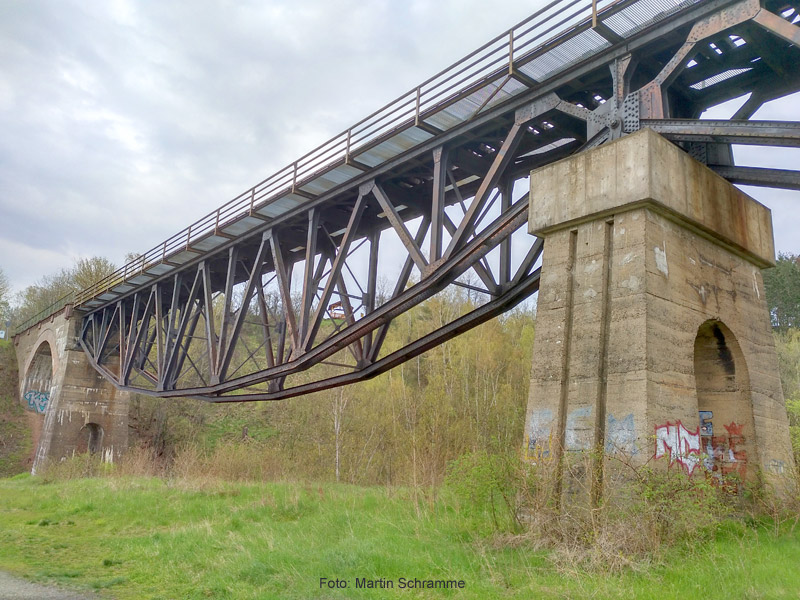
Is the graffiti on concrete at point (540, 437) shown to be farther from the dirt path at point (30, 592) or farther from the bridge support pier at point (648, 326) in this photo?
the dirt path at point (30, 592)

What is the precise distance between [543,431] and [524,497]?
823mm

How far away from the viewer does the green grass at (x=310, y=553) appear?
542cm

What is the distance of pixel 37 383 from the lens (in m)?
36.0

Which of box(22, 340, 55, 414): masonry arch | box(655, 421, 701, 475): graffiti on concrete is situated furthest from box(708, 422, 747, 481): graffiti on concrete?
box(22, 340, 55, 414): masonry arch

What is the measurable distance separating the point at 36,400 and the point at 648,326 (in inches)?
1490

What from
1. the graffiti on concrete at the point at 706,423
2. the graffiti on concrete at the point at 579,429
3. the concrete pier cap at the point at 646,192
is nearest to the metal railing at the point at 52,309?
the concrete pier cap at the point at 646,192

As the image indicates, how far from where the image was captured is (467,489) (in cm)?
758

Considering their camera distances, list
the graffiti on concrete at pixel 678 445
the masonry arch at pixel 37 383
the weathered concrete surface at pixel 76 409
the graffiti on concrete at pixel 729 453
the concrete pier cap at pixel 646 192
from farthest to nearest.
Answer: the masonry arch at pixel 37 383, the weathered concrete surface at pixel 76 409, the graffiti on concrete at pixel 729 453, the concrete pier cap at pixel 646 192, the graffiti on concrete at pixel 678 445

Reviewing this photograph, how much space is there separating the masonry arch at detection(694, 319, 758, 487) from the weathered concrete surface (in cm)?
2560

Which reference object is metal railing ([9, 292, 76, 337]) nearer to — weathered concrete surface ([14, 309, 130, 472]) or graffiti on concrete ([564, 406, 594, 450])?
weathered concrete surface ([14, 309, 130, 472])

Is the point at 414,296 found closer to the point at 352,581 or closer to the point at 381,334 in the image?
the point at 381,334

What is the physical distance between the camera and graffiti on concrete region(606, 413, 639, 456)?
669 centimetres

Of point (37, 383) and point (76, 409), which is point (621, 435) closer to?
point (76, 409)

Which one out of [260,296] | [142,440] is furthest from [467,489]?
[142,440]
